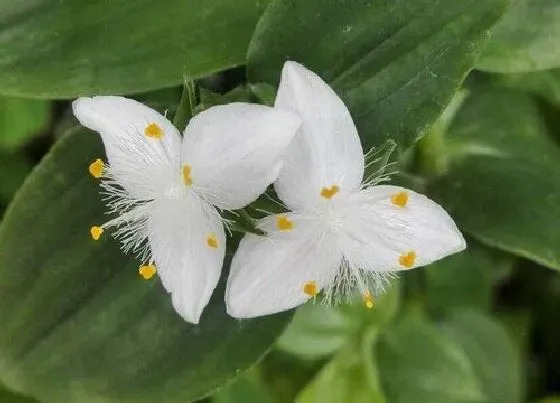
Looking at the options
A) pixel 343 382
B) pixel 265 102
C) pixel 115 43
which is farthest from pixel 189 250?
pixel 343 382

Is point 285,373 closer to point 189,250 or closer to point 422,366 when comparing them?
point 422,366

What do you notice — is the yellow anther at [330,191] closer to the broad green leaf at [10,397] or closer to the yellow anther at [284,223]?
the yellow anther at [284,223]

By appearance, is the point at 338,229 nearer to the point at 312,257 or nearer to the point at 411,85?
the point at 312,257

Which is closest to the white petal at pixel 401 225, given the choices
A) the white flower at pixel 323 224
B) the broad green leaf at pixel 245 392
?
the white flower at pixel 323 224

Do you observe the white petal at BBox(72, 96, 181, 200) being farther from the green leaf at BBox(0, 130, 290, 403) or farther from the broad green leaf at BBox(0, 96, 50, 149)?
the broad green leaf at BBox(0, 96, 50, 149)

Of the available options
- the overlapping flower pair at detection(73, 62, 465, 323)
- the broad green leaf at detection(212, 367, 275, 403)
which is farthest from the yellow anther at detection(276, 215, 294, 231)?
the broad green leaf at detection(212, 367, 275, 403)
